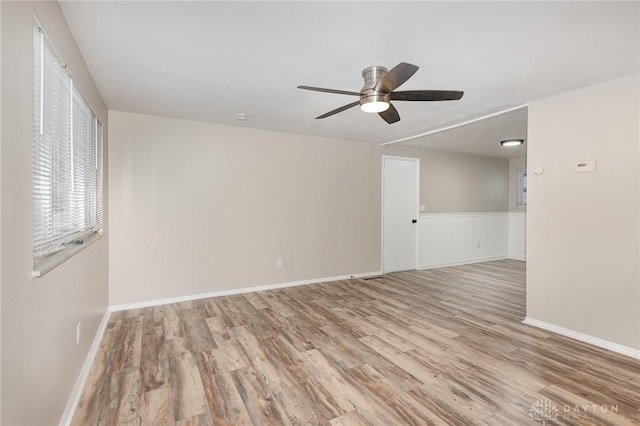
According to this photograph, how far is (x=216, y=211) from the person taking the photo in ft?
13.5

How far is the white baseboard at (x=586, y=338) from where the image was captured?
2.52 meters

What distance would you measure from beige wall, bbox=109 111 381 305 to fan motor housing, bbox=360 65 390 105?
2420 mm

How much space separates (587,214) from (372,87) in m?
2.34

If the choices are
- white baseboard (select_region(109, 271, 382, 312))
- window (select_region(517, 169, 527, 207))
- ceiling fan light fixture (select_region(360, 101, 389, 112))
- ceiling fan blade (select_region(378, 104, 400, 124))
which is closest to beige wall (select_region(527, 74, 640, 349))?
ceiling fan blade (select_region(378, 104, 400, 124))

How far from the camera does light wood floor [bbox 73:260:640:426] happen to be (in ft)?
6.01

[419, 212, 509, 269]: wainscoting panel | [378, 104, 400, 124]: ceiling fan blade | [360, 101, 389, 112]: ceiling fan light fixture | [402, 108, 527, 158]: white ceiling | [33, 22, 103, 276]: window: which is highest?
[402, 108, 527, 158]: white ceiling

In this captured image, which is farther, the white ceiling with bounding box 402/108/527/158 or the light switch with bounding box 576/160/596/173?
the white ceiling with bounding box 402/108/527/158

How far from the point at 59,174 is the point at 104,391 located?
57.2 inches

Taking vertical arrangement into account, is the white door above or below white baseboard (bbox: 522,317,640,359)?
above

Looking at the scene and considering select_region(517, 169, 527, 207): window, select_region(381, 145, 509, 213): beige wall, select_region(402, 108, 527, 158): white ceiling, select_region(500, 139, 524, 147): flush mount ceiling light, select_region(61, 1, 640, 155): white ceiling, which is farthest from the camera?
select_region(517, 169, 527, 207): window

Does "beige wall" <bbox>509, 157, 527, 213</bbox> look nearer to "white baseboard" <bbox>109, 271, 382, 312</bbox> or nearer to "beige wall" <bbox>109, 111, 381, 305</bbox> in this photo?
"beige wall" <bbox>109, 111, 381, 305</bbox>

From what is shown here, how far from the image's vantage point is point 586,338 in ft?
9.15

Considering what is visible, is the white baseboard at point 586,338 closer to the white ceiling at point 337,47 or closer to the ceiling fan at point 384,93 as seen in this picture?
the white ceiling at point 337,47

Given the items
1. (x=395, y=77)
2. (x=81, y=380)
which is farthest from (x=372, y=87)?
(x=81, y=380)
